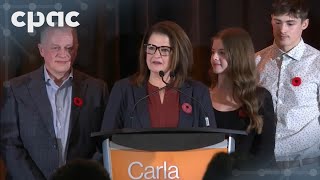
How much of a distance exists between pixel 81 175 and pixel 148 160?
0.56 feet

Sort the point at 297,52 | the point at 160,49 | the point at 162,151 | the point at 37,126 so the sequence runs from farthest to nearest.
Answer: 1. the point at 297,52
2. the point at 37,126
3. the point at 160,49
4. the point at 162,151

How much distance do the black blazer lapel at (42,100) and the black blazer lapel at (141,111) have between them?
0.31 metres

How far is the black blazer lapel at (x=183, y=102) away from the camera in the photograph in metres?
1.98

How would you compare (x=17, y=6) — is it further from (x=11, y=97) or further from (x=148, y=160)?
(x=148, y=160)

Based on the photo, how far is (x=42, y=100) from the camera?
2.11m

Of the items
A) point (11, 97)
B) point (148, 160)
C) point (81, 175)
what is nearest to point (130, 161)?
point (148, 160)

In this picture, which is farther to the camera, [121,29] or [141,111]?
[121,29]

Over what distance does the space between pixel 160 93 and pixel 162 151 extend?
2.00 ft

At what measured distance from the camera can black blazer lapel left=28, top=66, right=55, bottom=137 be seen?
2.11 meters

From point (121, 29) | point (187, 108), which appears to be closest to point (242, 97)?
point (187, 108)

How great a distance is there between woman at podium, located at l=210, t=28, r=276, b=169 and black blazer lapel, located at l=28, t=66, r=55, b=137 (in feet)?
1.73

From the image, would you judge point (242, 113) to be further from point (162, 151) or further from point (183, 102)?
point (162, 151)

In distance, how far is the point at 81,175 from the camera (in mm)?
1311

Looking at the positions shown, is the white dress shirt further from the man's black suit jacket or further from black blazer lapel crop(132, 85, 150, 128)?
the man's black suit jacket
